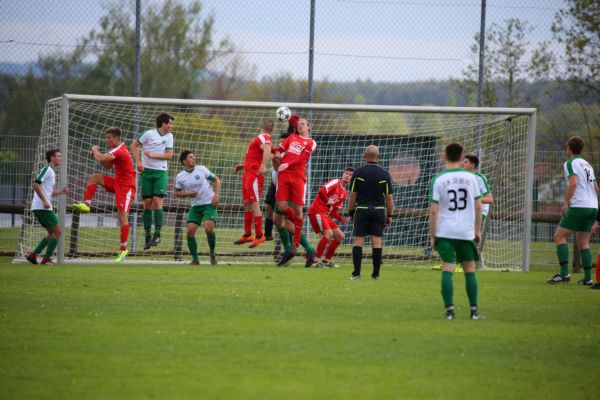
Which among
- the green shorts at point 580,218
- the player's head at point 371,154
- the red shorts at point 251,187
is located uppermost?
the player's head at point 371,154

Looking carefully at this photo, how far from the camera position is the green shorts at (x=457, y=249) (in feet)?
31.2

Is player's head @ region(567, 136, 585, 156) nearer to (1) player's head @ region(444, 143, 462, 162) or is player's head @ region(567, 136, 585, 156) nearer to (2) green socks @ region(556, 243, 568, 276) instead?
(2) green socks @ region(556, 243, 568, 276)

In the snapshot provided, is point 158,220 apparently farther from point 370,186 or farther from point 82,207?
point 370,186

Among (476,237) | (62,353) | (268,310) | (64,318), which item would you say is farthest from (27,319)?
(476,237)

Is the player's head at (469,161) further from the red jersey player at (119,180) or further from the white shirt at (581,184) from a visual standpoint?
the red jersey player at (119,180)

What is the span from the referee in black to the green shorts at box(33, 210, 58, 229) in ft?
17.6

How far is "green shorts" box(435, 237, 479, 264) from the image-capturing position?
952 centimetres

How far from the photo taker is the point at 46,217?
15.8m

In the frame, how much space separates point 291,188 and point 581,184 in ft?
16.1

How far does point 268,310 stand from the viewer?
981 cm

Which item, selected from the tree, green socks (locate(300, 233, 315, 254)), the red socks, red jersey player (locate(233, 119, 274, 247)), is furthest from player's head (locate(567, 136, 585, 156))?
the red socks

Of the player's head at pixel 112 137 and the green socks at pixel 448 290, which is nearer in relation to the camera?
the green socks at pixel 448 290

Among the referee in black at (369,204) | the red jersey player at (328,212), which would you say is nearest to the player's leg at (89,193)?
the red jersey player at (328,212)

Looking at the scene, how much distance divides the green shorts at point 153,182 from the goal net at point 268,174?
1317 millimetres
